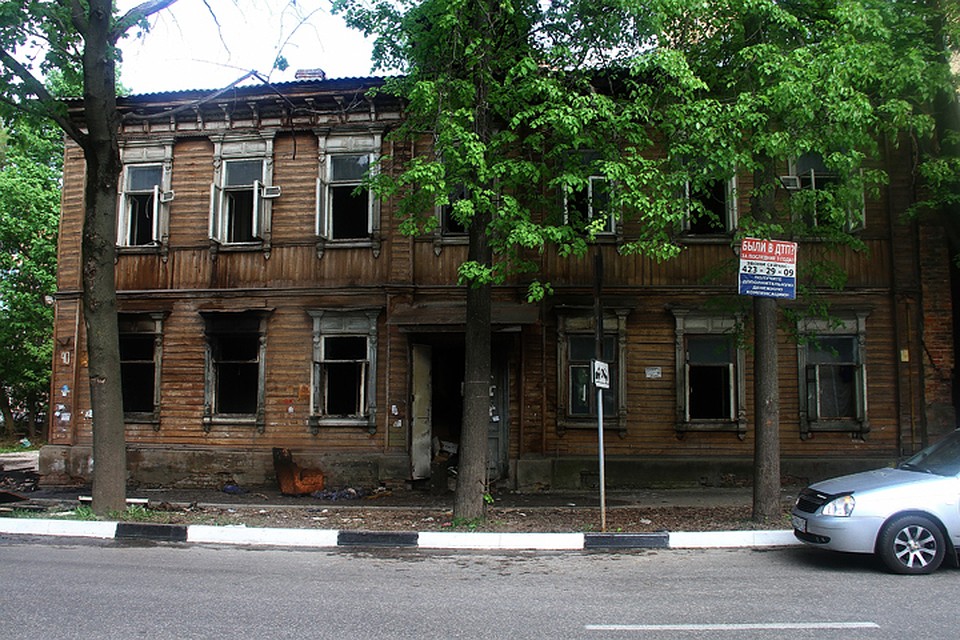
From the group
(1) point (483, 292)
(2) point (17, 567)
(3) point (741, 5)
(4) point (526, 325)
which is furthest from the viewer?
(4) point (526, 325)

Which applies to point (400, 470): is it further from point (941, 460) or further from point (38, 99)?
point (941, 460)

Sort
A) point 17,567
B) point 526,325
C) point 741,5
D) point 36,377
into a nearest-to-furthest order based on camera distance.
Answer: point 17,567, point 741,5, point 526,325, point 36,377

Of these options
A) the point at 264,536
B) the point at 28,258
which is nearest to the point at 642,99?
the point at 264,536

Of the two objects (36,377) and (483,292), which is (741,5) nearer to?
(483,292)

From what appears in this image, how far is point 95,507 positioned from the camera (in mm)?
10281

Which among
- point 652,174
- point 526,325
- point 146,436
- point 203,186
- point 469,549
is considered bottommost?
point 469,549

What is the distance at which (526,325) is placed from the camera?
44.2ft

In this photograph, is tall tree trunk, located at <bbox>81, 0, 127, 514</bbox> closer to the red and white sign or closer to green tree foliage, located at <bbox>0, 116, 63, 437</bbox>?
the red and white sign

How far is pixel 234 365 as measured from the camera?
14.6 meters

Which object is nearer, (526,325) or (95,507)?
(95,507)

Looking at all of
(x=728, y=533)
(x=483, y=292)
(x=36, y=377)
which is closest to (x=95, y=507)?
(x=483, y=292)

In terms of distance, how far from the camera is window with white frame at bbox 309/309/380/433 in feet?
46.0

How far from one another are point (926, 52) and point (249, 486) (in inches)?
542

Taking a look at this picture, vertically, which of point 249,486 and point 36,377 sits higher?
point 36,377
